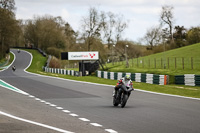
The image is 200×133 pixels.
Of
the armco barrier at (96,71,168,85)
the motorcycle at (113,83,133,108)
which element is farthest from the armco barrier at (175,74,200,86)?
the motorcycle at (113,83,133,108)

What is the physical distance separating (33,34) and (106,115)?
121 meters

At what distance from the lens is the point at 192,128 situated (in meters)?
10.3

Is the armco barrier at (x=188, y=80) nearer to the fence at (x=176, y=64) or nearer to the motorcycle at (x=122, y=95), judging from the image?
the fence at (x=176, y=64)

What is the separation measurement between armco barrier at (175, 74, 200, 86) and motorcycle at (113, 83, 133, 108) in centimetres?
1484

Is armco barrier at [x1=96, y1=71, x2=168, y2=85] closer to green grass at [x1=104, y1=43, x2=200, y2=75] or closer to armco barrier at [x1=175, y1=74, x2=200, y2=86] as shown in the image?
armco barrier at [x1=175, y1=74, x2=200, y2=86]

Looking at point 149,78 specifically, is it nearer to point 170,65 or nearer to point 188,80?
point 188,80

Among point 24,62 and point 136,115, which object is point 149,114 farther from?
point 24,62

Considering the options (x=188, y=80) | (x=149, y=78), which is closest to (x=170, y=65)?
(x=149, y=78)

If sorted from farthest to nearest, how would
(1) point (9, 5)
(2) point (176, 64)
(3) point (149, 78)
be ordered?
(1) point (9, 5) < (2) point (176, 64) < (3) point (149, 78)

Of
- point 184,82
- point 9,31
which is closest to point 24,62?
point 9,31

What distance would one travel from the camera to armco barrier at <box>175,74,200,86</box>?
99.7ft

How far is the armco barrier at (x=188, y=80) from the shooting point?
3038 centimetres

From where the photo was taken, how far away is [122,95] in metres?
16.5

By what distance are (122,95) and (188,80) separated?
16155 mm
